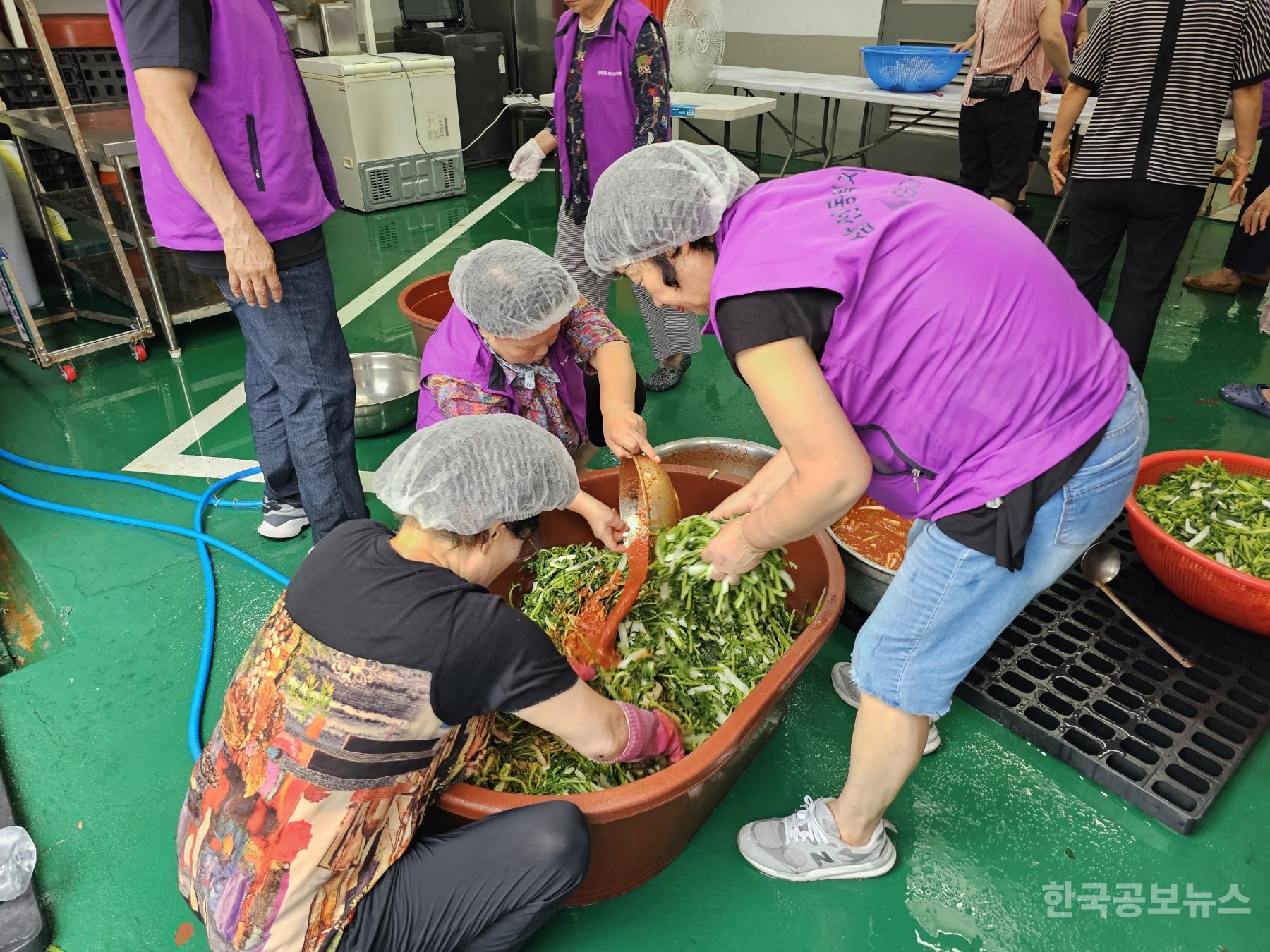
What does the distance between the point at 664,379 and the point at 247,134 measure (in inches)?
85.9

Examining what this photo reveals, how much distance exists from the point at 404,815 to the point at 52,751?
4.36ft

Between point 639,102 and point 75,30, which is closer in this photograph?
point 639,102

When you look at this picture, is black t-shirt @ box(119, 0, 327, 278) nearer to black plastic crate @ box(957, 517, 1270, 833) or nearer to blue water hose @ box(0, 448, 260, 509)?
blue water hose @ box(0, 448, 260, 509)

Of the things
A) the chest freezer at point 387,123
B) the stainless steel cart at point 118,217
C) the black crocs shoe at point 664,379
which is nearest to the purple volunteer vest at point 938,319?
the black crocs shoe at point 664,379

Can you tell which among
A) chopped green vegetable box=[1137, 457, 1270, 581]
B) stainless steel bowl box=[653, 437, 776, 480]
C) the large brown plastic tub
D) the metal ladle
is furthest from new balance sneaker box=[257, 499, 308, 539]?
chopped green vegetable box=[1137, 457, 1270, 581]

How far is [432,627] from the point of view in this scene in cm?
128

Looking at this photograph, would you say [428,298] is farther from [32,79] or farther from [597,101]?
[32,79]

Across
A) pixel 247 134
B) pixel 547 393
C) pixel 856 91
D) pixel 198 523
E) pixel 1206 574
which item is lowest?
pixel 198 523

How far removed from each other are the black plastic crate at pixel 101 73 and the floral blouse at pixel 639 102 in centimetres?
316

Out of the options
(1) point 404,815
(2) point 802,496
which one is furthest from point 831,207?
(1) point 404,815

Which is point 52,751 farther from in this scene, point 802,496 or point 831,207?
point 831,207

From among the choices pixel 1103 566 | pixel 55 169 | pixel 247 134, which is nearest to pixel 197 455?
pixel 247 134

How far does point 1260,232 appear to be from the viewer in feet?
15.1

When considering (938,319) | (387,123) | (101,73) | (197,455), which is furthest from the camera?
(387,123)
